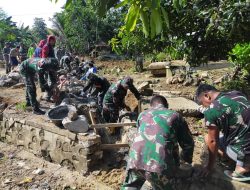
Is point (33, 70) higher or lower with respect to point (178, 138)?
higher

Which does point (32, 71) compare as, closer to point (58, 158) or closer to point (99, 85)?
point (99, 85)

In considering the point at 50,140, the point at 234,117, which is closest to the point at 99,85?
the point at 50,140

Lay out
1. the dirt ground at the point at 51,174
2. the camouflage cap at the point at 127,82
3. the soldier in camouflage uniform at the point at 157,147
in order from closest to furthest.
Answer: the soldier in camouflage uniform at the point at 157,147
the dirt ground at the point at 51,174
the camouflage cap at the point at 127,82

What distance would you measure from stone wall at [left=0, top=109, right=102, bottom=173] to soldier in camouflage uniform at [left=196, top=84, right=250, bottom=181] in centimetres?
230

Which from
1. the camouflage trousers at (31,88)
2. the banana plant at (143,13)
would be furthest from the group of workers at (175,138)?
the camouflage trousers at (31,88)

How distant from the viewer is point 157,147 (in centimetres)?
302

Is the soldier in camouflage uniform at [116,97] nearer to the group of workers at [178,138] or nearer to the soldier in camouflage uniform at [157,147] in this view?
the group of workers at [178,138]

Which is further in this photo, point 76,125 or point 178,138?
point 76,125

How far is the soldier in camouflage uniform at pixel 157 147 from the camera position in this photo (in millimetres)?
2996

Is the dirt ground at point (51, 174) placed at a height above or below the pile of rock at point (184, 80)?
below

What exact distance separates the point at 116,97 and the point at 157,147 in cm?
343

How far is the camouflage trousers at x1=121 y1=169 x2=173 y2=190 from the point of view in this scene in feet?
9.88

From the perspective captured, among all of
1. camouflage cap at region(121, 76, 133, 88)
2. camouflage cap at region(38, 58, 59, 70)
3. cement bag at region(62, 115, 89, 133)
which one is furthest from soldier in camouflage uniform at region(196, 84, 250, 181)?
camouflage cap at region(38, 58, 59, 70)

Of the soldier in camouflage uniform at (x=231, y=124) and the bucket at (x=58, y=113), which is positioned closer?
the soldier in camouflage uniform at (x=231, y=124)
